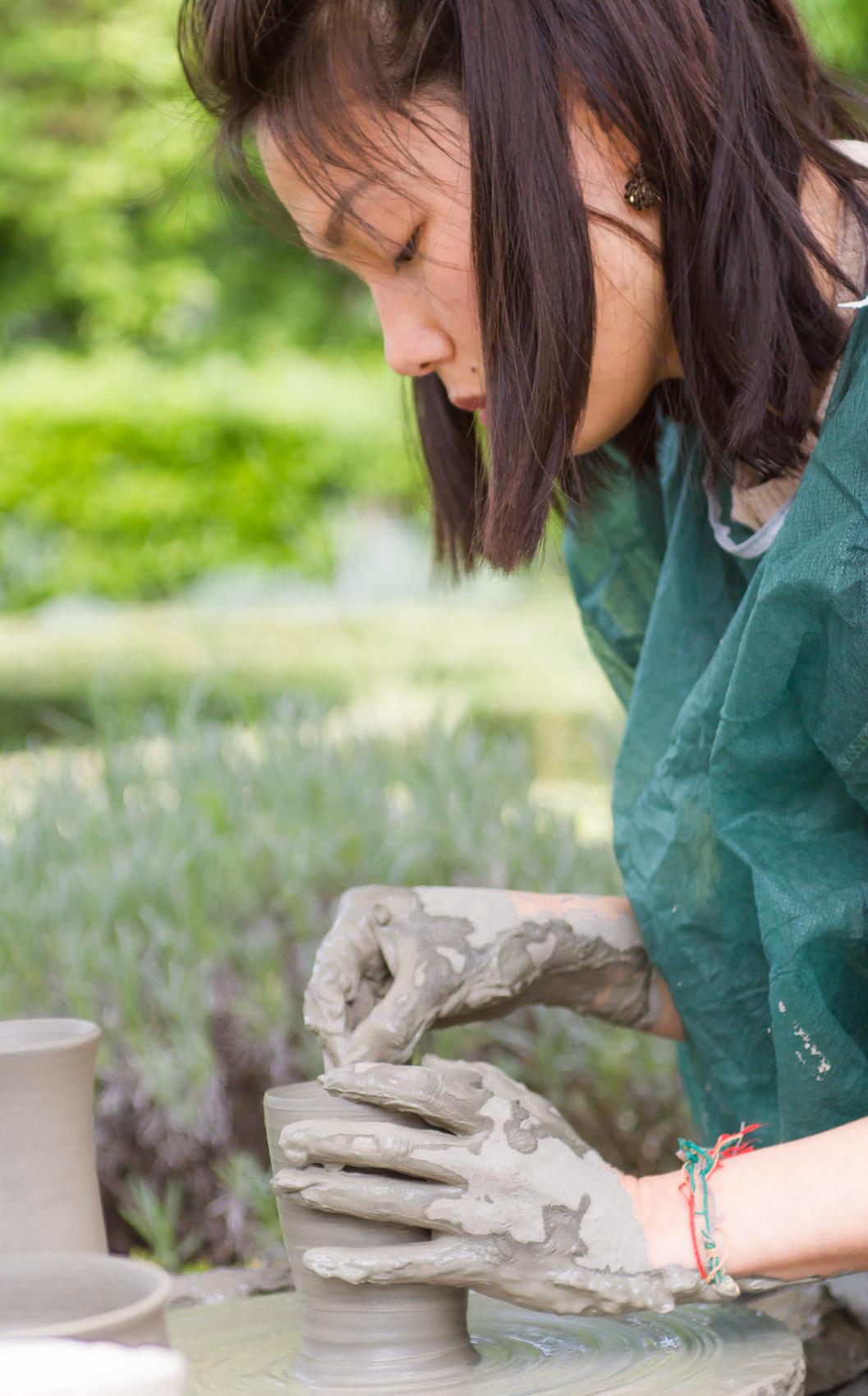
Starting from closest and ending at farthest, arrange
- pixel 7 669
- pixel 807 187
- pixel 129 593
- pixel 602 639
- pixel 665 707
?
pixel 807 187
pixel 665 707
pixel 602 639
pixel 7 669
pixel 129 593

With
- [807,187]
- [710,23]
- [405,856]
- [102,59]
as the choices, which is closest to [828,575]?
[807,187]

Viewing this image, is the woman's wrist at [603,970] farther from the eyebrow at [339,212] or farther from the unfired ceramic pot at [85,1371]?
the unfired ceramic pot at [85,1371]

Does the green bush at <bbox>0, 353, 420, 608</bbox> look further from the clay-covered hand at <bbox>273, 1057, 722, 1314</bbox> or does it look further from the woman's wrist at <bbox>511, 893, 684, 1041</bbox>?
the clay-covered hand at <bbox>273, 1057, 722, 1314</bbox>

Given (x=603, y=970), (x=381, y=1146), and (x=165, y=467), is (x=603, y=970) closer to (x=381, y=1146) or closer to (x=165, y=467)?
(x=381, y=1146)

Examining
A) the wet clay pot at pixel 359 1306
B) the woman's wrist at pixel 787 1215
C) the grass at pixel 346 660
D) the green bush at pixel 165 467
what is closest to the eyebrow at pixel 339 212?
the wet clay pot at pixel 359 1306

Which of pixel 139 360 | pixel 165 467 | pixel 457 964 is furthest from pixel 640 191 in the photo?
pixel 139 360

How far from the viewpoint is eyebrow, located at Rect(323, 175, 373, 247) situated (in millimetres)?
1250

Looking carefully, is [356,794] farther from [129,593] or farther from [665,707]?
[129,593]

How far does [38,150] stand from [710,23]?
10284 millimetres

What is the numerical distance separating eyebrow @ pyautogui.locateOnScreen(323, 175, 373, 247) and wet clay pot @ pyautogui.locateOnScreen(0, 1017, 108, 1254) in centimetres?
72

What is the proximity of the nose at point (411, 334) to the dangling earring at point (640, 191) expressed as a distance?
0.21m

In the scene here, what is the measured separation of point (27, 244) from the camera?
11258 millimetres

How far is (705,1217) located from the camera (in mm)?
1138

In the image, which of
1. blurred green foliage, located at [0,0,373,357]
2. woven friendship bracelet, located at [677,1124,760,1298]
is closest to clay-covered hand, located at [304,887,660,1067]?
woven friendship bracelet, located at [677,1124,760,1298]
